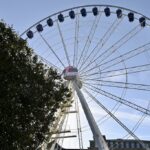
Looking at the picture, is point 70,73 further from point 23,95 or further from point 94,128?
point 23,95

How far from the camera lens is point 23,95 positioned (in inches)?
1157

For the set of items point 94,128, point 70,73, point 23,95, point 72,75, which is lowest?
point 94,128

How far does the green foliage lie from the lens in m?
28.1

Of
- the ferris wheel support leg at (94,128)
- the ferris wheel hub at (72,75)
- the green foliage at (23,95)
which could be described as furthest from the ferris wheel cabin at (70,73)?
the green foliage at (23,95)

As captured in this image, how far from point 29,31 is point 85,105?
1424cm

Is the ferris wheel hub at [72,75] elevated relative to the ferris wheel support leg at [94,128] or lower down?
elevated

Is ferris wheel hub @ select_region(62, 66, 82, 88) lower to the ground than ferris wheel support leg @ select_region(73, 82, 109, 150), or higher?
higher

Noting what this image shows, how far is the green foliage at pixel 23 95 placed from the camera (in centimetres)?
2814

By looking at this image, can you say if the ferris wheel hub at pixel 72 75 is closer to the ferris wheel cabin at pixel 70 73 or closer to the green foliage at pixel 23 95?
the ferris wheel cabin at pixel 70 73

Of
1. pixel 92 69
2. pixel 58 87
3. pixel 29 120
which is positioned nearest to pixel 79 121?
pixel 92 69

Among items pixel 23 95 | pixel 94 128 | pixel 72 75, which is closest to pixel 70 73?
pixel 72 75

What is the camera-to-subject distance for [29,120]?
29703mm

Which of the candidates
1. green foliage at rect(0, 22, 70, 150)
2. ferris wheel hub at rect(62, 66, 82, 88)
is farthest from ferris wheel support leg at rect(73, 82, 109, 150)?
green foliage at rect(0, 22, 70, 150)

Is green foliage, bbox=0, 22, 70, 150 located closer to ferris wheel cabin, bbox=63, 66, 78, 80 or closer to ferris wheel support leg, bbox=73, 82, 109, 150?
ferris wheel support leg, bbox=73, 82, 109, 150
